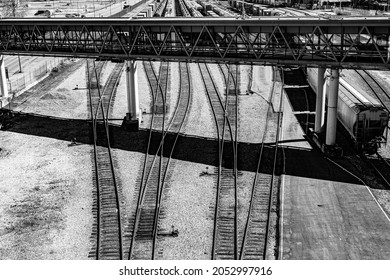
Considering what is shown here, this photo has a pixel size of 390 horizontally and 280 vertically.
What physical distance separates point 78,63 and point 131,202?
42.3 m

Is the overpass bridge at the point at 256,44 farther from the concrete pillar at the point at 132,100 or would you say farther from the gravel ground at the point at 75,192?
the gravel ground at the point at 75,192

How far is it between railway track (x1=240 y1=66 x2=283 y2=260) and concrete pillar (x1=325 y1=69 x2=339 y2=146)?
3.42 m

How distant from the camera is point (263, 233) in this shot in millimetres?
22938

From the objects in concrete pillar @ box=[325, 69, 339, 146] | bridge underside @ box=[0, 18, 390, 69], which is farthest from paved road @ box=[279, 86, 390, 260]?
bridge underside @ box=[0, 18, 390, 69]

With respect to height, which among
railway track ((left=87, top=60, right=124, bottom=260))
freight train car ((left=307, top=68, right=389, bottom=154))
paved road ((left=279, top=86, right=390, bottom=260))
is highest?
freight train car ((left=307, top=68, right=389, bottom=154))

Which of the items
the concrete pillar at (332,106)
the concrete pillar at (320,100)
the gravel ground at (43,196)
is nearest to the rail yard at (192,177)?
the gravel ground at (43,196)

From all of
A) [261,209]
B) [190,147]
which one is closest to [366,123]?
[261,209]

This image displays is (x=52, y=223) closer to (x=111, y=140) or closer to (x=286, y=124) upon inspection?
(x=111, y=140)

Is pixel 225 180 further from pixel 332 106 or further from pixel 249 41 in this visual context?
pixel 249 41

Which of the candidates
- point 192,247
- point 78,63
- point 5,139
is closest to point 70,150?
point 5,139

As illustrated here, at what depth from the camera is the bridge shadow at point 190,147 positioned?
99.1ft

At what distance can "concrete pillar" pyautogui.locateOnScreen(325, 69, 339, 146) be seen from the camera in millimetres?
31438

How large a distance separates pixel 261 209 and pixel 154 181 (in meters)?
→ 6.55

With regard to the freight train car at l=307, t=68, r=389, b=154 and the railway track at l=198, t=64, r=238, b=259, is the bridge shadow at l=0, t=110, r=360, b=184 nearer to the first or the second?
the railway track at l=198, t=64, r=238, b=259
